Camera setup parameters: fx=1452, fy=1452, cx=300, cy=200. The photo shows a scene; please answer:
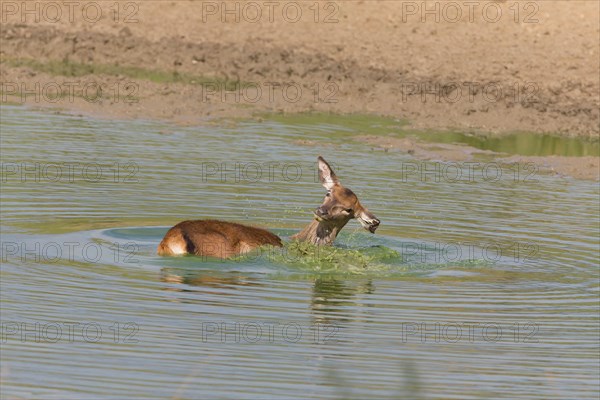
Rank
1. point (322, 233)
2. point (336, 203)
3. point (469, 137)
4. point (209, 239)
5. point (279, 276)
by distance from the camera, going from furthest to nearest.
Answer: point (469, 137), point (322, 233), point (336, 203), point (209, 239), point (279, 276)

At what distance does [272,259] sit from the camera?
44.0 ft

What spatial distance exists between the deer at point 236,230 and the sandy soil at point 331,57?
29.5 ft

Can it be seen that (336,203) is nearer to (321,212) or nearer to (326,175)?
(321,212)

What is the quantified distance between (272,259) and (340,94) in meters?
11.4

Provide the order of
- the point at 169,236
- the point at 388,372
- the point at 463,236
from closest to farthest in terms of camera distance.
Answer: the point at 388,372, the point at 169,236, the point at 463,236

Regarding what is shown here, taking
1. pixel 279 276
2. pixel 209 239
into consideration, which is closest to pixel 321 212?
pixel 279 276

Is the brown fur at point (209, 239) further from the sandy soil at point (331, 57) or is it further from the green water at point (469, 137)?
the sandy soil at point (331, 57)

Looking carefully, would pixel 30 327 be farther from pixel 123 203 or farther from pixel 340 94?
pixel 340 94

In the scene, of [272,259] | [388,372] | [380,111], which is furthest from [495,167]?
[388,372]

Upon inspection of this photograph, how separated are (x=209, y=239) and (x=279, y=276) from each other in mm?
753

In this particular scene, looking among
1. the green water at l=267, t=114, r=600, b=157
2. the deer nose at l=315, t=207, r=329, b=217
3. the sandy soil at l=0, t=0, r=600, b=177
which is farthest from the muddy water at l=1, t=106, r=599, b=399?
the sandy soil at l=0, t=0, r=600, b=177

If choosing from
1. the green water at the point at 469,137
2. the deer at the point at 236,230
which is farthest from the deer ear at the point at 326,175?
the green water at the point at 469,137

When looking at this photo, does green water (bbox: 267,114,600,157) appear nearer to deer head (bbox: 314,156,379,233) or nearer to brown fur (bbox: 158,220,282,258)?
deer head (bbox: 314,156,379,233)

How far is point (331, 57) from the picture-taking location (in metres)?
25.8
